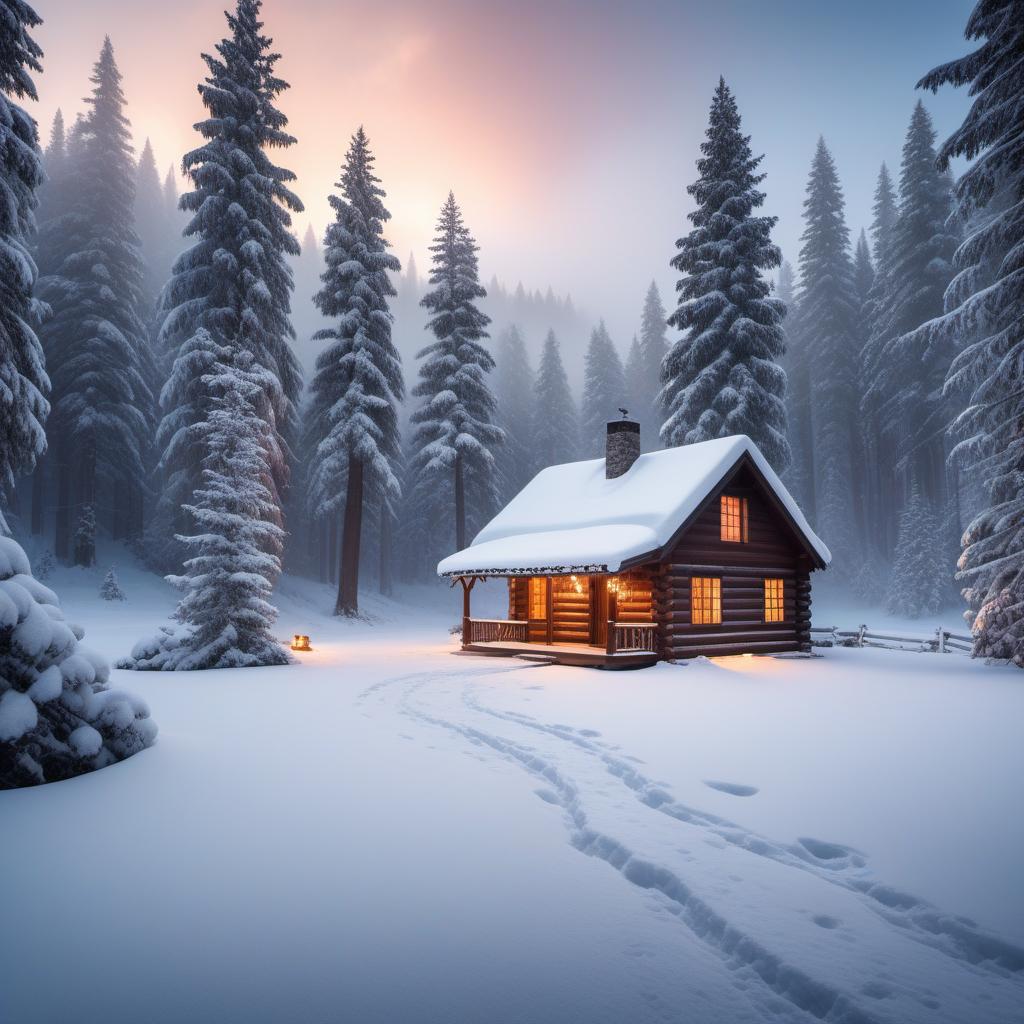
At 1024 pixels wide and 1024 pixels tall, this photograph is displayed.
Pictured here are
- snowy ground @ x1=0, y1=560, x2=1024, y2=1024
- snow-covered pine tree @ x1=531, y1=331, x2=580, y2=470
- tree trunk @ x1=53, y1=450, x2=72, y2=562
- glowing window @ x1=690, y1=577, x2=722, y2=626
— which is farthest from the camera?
snow-covered pine tree @ x1=531, y1=331, x2=580, y2=470

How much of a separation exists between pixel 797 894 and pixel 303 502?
145 feet

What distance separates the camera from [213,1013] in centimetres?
323

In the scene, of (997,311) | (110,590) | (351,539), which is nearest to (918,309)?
(997,311)

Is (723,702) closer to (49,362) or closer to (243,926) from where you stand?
(243,926)

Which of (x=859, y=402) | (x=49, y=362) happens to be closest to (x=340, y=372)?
(x=49, y=362)

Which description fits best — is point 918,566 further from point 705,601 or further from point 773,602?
point 705,601

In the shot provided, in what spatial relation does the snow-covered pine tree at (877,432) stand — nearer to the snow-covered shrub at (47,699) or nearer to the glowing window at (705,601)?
the glowing window at (705,601)

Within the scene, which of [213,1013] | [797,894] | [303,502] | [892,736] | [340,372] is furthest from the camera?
[303,502]

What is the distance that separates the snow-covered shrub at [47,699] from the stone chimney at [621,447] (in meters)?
17.9

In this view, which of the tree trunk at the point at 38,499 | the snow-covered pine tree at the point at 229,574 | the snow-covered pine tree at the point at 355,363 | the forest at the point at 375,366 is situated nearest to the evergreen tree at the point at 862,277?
the forest at the point at 375,366

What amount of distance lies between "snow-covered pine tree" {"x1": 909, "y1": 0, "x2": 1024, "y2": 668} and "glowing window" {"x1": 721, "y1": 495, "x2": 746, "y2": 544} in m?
5.81

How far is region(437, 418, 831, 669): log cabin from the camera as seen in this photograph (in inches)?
739

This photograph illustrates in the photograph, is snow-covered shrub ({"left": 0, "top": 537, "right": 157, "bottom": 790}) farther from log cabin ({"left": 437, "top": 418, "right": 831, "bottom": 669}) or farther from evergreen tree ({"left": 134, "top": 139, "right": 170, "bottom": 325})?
evergreen tree ({"left": 134, "top": 139, "right": 170, "bottom": 325})

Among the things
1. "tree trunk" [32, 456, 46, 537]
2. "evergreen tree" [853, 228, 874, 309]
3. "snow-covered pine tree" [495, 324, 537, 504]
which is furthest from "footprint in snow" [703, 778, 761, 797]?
"evergreen tree" [853, 228, 874, 309]
